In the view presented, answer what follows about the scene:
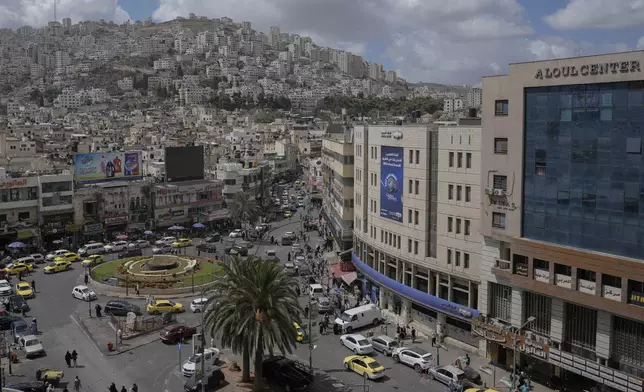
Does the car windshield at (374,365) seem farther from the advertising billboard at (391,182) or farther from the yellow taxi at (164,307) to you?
the yellow taxi at (164,307)

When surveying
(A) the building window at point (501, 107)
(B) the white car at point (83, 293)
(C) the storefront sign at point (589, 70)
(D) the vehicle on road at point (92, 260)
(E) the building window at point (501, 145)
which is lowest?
(B) the white car at point (83, 293)

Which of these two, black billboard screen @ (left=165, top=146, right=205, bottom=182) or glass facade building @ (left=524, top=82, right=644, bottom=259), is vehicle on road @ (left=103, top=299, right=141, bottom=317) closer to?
glass facade building @ (left=524, top=82, right=644, bottom=259)

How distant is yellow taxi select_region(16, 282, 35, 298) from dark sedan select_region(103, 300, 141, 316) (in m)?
7.24

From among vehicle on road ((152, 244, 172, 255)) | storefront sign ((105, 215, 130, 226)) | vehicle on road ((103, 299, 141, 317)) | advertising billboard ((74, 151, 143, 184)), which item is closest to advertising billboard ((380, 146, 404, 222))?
vehicle on road ((103, 299, 141, 317))

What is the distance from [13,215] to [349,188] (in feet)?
107

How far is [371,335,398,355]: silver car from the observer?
34000 millimetres

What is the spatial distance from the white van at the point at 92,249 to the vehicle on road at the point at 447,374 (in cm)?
4057

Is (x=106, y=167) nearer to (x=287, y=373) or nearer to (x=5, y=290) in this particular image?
(x=5, y=290)

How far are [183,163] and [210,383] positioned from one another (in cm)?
5028

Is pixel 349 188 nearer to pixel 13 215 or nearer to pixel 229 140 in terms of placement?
pixel 13 215

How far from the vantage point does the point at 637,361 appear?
83.7 ft

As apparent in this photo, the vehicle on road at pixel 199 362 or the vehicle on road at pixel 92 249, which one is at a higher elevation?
the vehicle on road at pixel 92 249

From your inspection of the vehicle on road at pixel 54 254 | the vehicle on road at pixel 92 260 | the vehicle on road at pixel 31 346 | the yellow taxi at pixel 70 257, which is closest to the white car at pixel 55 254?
the vehicle on road at pixel 54 254

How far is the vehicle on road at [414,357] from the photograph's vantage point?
103ft
